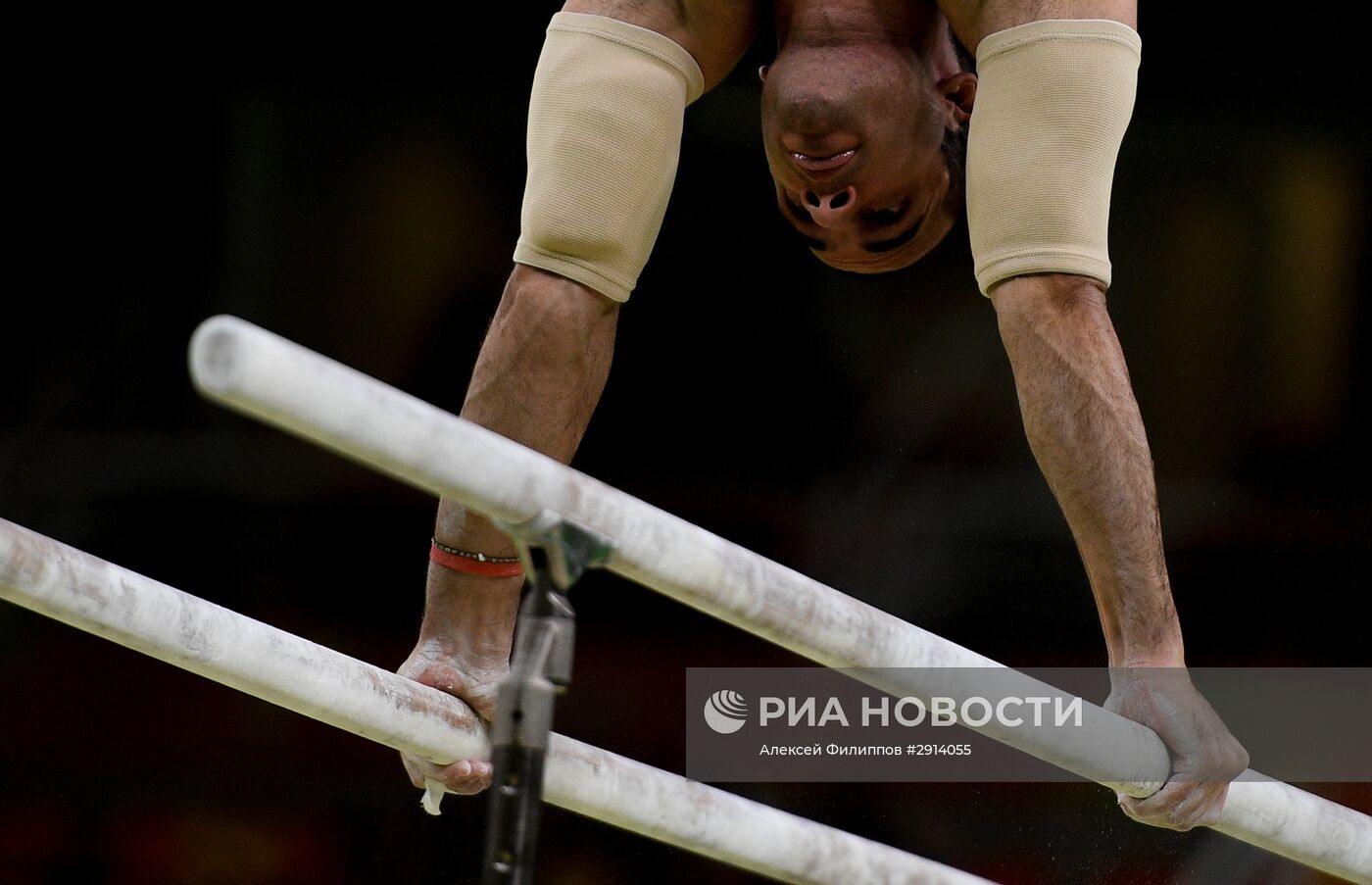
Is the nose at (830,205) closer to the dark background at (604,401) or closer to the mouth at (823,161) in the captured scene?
the mouth at (823,161)

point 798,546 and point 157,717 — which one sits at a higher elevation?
point 798,546

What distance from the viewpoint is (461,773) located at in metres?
1.55

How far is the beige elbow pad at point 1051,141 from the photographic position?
1542mm

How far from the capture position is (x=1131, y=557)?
5.04 ft

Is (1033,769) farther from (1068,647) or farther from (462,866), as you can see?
(462,866)

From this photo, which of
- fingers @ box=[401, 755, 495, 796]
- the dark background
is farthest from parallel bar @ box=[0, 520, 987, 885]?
the dark background

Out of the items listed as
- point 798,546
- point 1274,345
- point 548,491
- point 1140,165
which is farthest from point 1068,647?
point 548,491

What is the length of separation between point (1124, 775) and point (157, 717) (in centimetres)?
250

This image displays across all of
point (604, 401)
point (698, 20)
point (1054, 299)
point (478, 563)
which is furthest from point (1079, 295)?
point (604, 401)

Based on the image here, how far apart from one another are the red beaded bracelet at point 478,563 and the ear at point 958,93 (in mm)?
616

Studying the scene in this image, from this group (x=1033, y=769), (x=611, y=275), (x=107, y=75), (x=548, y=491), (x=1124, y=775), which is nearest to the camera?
(x=548, y=491)

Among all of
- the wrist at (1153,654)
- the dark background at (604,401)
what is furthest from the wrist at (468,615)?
the dark background at (604,401)

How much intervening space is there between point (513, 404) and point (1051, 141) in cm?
54

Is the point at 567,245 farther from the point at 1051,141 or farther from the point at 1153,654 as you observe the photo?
the point at 1153,654
